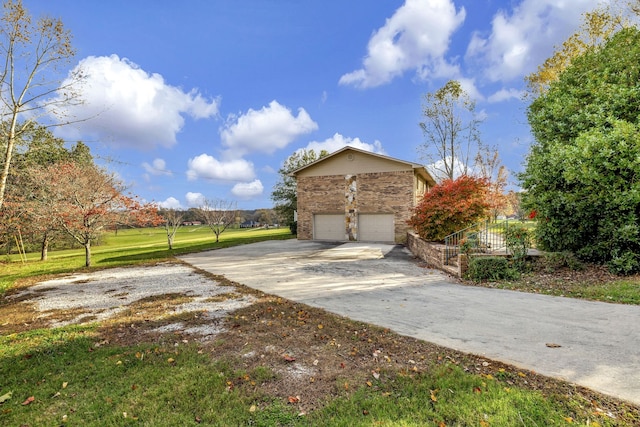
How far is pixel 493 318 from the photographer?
491cm

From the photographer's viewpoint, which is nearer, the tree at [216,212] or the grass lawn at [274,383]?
the grass lawn at [274,383]

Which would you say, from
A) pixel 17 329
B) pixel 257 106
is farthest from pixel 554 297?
pixel 257 106

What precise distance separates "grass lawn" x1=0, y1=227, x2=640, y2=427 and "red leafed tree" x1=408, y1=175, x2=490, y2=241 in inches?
316

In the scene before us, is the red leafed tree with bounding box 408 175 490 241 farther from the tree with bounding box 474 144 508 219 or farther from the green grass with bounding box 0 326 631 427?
the tree with bounding box 474 144 508 219

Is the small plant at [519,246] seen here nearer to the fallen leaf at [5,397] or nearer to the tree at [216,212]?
the fallen leaf at [5,397]

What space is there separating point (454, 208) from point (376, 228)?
27.4 ft

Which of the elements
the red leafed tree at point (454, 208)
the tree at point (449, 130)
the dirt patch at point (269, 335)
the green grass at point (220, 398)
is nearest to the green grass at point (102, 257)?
the dirt patch at point (269, 335)

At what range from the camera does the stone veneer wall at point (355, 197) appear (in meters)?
18.4

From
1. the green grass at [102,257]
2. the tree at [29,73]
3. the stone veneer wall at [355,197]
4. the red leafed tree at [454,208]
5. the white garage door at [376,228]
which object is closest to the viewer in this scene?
the tree at [29,73]

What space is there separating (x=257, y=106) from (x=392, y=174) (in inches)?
421

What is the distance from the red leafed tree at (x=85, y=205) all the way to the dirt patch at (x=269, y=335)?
13.2ft

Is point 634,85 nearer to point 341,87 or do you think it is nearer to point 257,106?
point 341,87

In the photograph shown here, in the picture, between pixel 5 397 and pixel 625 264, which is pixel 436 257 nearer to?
pixel 625 264

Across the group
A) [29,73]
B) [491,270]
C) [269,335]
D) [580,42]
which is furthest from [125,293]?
[580,42]
